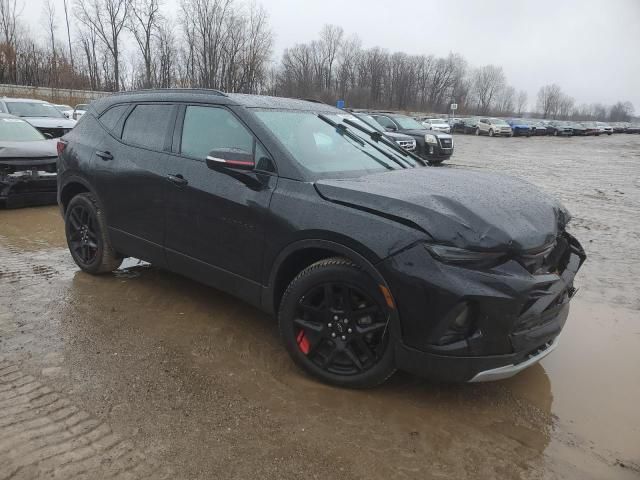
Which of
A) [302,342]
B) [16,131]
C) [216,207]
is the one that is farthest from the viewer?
[16,131]

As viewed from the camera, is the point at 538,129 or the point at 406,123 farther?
the point at 538,129

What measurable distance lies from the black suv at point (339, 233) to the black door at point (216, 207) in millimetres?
11

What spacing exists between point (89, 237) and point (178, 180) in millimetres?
1705

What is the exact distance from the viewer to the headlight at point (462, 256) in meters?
2.57

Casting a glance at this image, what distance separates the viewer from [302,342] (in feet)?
10.3

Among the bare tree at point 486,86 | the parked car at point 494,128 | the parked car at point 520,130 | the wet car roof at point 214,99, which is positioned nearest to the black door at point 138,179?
the wet car roof at point 214,99

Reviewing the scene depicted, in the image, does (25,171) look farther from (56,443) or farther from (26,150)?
(56,443)

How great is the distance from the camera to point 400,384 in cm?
314

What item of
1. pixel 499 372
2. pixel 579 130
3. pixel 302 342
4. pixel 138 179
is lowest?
pixel 302 342

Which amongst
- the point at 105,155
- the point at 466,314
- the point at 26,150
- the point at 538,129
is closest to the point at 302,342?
→ the point at 466,314

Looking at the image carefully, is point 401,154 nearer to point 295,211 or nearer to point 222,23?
point 295,211

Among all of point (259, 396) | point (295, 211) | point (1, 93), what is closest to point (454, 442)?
point (259, 396)

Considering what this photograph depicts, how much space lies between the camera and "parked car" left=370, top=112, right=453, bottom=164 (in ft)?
53.0

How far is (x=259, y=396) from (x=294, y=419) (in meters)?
0.32
